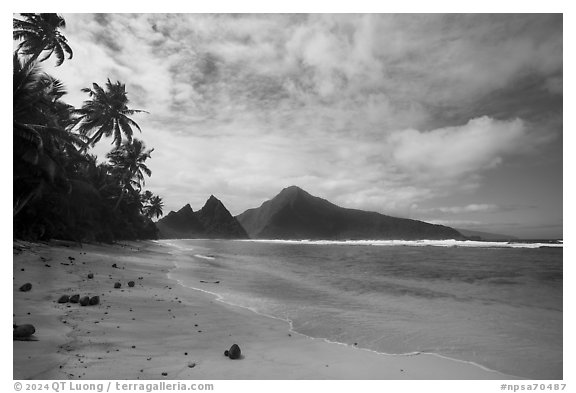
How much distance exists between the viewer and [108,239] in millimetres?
27266

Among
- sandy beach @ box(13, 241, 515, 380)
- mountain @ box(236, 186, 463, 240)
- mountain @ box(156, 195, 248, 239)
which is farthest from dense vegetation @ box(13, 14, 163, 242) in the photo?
mountain @ box(156, 195, 248, 239)

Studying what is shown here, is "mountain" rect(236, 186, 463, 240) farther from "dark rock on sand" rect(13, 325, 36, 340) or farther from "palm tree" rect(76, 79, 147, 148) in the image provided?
"dark rock on sand" rect(13, 325, 36, 340)

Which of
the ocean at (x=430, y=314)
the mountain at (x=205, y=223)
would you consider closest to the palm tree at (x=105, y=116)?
the ocean at (x=430, y=314)

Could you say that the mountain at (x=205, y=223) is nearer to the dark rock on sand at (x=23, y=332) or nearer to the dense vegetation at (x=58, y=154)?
the dense vegetation at (x=58, y=154)

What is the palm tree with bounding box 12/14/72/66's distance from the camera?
16.5m

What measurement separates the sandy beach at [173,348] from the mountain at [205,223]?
154978 millimetres

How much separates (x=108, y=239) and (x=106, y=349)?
26442 mm

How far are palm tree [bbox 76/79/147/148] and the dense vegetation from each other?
73 mm

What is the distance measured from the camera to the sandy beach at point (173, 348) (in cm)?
393

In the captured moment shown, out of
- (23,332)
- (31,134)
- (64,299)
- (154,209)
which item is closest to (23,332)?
(23,332)
